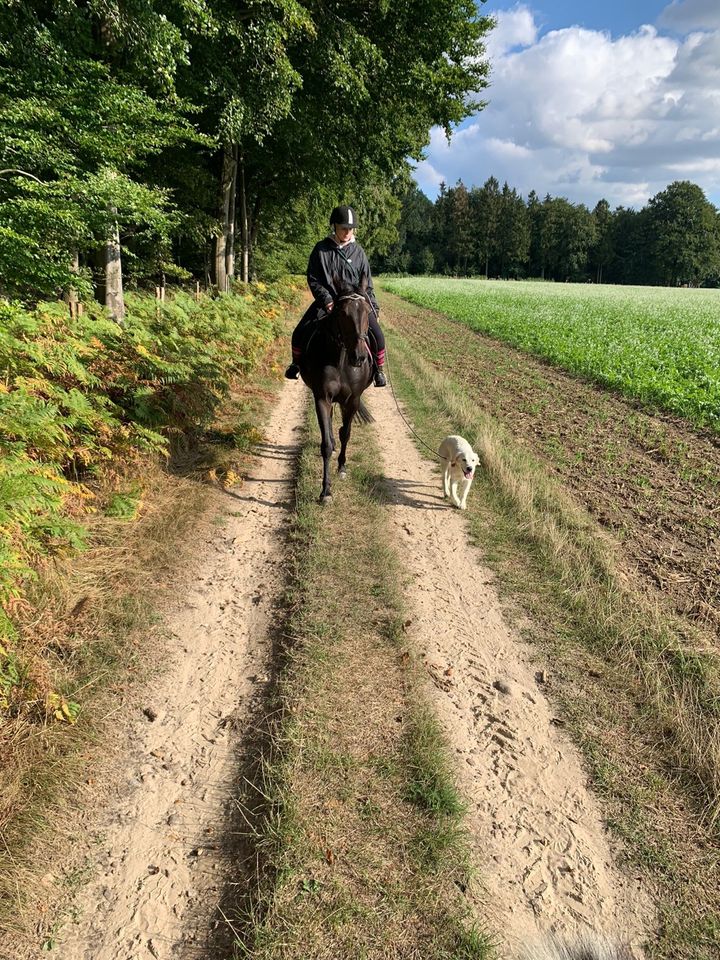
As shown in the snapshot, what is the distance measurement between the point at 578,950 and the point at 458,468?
17.4 ft

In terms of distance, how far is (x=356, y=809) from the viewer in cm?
289

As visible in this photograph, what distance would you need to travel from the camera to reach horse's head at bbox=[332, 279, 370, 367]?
6074 millimetres

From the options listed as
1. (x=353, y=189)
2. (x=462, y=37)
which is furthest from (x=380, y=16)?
(x=353, y=189)

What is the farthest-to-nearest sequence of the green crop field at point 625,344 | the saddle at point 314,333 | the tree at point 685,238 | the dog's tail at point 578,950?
the tree at point 685,238 < the green crop field at point 625,344 < the saddle at point 314,333 < the dog's tail at point 578,950

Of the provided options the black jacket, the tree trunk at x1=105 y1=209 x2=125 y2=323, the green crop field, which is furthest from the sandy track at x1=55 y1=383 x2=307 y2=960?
the green crop field

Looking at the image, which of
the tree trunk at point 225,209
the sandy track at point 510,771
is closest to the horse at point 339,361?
the sandy track at point 510,771

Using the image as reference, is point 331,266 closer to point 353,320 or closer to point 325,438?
point 353,320

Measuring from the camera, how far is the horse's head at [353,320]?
6074mm

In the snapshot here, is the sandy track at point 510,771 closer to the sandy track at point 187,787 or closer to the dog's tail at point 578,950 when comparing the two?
the dog's tail at point 578,950

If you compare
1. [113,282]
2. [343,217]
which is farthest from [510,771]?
[113,282]

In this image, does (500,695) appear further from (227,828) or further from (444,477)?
(444,477)

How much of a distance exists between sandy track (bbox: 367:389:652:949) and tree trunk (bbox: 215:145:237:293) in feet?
59.8

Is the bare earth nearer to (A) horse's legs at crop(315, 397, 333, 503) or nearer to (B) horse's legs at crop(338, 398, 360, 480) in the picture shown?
(A) horse's legs at crop(315, 397, 333, 503)

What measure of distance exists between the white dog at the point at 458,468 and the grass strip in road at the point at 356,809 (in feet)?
8.40
